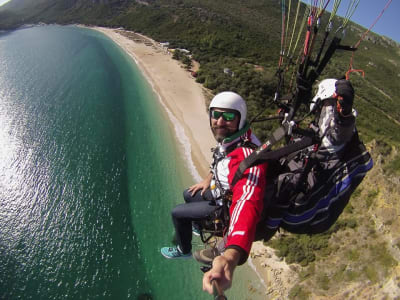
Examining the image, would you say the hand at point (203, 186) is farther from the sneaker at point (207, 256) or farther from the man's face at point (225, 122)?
the man's face at point (225, 122)

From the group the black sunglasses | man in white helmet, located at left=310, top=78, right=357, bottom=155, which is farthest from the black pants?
man in white helmet, located at left=310, top=78, right=357, bottom=155

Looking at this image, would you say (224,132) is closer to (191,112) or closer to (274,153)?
(274,153)

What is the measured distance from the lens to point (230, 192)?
3074 millimetres

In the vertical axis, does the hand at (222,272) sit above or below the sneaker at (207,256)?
above

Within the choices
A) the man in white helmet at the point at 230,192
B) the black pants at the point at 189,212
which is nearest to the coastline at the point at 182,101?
the black pants at the point at 189,212

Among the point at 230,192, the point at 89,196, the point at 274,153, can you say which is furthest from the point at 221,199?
the point at 89,196

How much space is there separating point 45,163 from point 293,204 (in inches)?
590

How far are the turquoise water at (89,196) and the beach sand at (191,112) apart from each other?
1.06 m

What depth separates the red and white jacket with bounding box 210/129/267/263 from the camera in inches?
87.5

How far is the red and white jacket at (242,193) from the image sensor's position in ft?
7.29

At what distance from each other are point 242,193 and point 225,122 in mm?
1162

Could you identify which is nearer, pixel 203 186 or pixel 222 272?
pixel 222 272

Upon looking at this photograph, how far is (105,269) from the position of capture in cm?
901

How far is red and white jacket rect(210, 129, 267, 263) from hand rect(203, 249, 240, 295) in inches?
6.2
